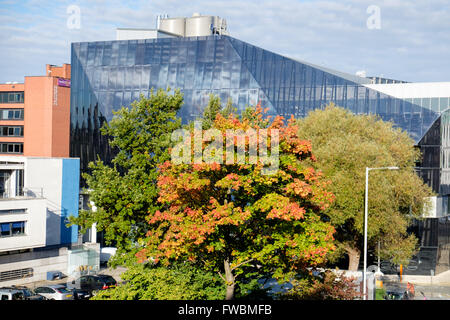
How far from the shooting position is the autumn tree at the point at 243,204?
1931 cm

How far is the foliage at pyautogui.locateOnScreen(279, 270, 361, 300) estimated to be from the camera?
21.8 m

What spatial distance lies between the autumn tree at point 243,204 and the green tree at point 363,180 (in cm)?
1026

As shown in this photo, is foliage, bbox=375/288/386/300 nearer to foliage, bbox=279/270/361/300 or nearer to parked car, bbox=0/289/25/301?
foliage, bbox=279/270/361/300

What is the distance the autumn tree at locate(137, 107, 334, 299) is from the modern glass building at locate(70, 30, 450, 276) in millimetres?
30086

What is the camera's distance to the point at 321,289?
2289 centimetres

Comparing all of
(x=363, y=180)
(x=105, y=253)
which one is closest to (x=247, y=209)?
(x=363, y=180)

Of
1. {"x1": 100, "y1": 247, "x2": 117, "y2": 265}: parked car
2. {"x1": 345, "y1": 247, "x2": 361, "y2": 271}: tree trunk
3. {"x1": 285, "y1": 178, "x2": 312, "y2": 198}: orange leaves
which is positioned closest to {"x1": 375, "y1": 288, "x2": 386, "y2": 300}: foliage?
{"x1": 345, "y1": 247, "x2": 361, "y2": 271}: tree trunk

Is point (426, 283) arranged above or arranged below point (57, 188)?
below

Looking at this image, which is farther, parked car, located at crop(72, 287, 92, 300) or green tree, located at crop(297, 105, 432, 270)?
green tree, located at crop(297, 105, 432, 270)

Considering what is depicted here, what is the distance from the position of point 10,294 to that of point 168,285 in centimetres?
1453

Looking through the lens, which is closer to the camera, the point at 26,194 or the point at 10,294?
the point at 10,294

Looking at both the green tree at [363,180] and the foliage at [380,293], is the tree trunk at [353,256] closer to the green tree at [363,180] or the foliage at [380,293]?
the green tree at [363,180]

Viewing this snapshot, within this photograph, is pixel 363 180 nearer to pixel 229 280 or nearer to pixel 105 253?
pixel 229 280
